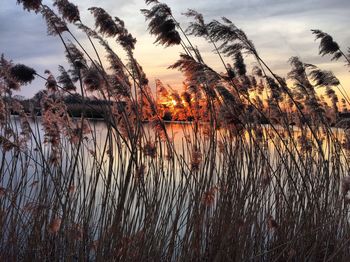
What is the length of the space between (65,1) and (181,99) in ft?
5.65

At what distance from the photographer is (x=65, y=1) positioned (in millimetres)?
3385

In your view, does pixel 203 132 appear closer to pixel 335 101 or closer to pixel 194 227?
pixel 194 227

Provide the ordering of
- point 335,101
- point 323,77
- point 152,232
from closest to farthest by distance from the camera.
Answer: point 152,232 < point 323,77 < point 335,101

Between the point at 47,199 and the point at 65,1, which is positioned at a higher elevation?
the point at 65,1

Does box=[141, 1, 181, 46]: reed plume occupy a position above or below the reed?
above

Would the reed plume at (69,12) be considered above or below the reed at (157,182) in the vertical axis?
above

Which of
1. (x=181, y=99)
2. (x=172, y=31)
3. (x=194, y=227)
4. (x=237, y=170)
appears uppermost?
(x=172, y=31)

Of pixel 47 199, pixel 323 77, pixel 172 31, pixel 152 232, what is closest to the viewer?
pixel 152 232

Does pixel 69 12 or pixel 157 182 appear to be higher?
pixel 69 12

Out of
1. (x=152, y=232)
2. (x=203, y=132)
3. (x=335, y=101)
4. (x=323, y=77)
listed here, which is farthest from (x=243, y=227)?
(x=335, y=101)

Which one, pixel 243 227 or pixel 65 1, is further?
pixel 243 227

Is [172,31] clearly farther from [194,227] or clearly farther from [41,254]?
[41,254]

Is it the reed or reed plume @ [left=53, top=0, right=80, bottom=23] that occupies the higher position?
reed plume @ [left=53, top=0, right=80, bottom=23]

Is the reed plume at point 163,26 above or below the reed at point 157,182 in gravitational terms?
above
